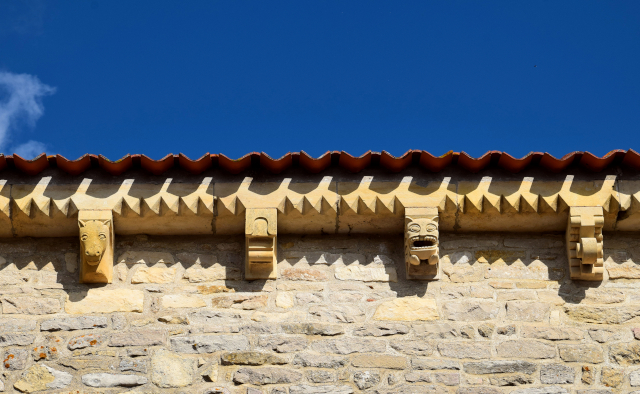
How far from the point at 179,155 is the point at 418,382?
234cm

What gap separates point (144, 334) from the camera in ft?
18.3

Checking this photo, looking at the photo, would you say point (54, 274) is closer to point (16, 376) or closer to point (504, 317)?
point (16, 376)

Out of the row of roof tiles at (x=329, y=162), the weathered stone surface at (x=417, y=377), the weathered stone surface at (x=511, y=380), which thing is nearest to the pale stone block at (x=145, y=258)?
the row of roof tiles at (x=329, y=162)

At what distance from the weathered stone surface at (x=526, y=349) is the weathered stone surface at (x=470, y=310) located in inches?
9.1

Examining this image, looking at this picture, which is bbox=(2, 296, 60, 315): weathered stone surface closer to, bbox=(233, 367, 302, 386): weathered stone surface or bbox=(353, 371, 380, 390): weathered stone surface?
bbox=(233, 367, 302, 386): weathered stone surface

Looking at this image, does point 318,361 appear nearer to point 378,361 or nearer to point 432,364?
point 378,361

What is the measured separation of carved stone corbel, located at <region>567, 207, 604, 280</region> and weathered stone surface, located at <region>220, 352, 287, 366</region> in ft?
7.32

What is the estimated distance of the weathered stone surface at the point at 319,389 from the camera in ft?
17.4

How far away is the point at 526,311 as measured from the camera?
5668mm

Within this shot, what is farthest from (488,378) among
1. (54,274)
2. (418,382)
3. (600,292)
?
(54,274)

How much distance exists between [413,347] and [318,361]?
2.19ft

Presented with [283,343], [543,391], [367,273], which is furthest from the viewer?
[367,273]

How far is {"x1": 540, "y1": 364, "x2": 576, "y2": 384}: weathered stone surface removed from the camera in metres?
5.37

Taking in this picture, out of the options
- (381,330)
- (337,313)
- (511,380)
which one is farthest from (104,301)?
(511,380)
